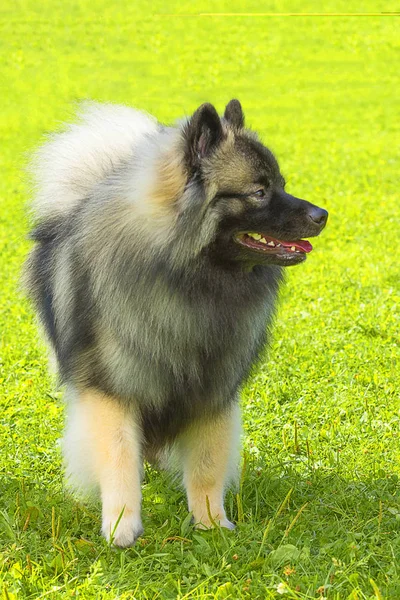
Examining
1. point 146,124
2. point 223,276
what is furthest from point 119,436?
point 146,124

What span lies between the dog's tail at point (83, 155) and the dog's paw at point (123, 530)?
4.86ft

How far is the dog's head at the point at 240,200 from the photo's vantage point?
3467 mm

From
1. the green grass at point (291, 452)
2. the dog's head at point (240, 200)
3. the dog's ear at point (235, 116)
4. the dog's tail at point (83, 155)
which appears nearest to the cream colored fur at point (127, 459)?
the green grass at point (291, 452)

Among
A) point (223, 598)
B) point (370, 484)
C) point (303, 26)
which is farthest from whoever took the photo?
point (303, 26)

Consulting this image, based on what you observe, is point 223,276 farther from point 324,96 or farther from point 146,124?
point 324,96

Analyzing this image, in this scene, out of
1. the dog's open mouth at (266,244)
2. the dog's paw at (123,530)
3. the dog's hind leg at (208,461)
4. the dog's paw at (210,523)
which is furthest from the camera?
the dog's hind leg at (208,461)

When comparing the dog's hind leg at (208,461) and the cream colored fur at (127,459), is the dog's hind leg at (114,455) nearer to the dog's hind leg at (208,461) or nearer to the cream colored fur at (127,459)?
the cream colored fur at (127,459)

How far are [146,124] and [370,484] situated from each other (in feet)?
6.92

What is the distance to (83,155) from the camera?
4355 mm

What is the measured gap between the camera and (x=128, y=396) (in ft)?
12.3

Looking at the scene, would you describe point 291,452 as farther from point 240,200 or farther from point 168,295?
point 240,200

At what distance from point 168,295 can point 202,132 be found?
678 millimetres

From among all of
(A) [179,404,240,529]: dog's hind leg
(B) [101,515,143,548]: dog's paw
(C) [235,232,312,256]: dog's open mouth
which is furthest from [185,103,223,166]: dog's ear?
(B) [101,515,143,548]: dog's paw

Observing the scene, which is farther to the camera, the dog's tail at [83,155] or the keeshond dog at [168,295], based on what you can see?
the dog's tail at [83,155]
